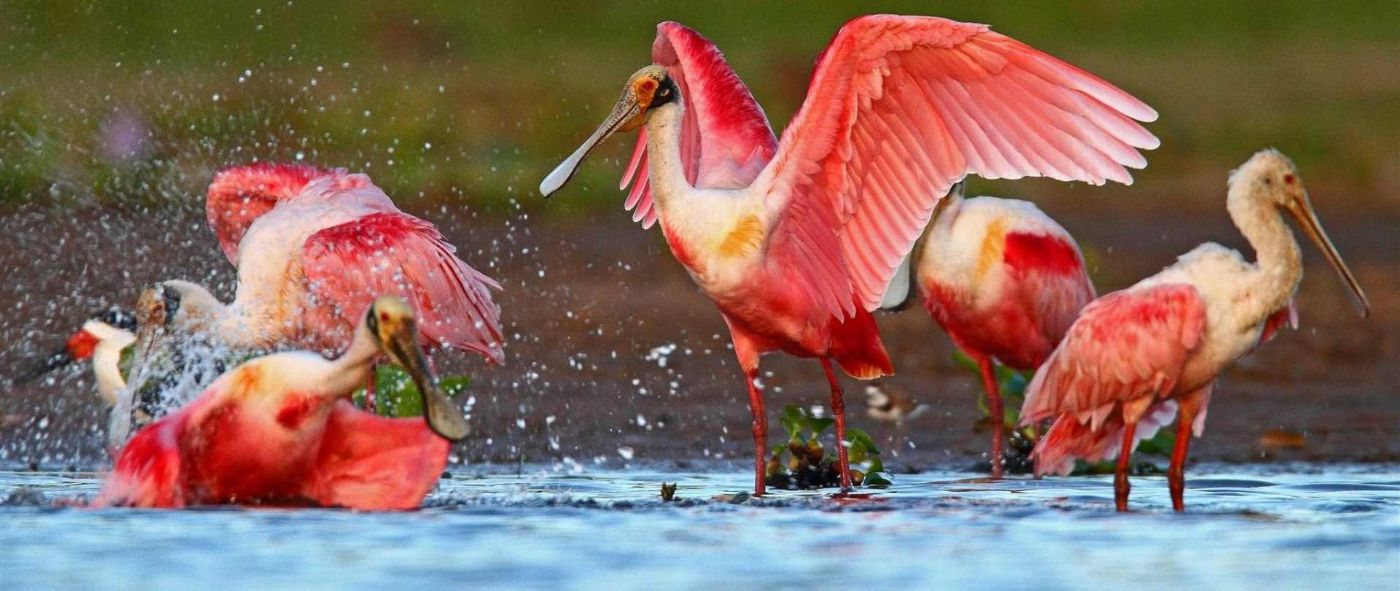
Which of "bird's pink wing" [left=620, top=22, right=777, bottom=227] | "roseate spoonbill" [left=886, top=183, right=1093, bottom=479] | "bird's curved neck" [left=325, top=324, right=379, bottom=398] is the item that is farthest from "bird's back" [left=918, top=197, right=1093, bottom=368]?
"bird's curved neck" [left=325, top=324, right=379, bottom=398]

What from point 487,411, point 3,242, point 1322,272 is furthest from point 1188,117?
point 487,411

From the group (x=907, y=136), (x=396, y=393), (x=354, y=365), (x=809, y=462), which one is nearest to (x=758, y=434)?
(x=809, y=462)

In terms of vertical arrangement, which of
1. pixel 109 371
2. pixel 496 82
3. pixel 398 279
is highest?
pixel 496 82

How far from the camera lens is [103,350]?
8.62 m

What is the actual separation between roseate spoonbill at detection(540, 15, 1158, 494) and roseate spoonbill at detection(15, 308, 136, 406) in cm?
170

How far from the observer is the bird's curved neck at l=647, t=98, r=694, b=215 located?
745 centimetres

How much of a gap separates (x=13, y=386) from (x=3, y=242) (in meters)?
4.13

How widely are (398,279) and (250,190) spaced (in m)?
0.92

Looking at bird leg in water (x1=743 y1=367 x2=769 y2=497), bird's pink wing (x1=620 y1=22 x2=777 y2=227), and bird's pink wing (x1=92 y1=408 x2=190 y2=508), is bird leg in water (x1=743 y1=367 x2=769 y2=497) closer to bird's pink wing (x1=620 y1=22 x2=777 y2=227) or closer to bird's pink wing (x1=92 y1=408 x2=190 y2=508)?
bird's pink wing (x1=620 y1=22 x2=777 y2=227)

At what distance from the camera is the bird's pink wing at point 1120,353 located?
670cm

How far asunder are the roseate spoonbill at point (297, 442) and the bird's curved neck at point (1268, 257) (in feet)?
6.84

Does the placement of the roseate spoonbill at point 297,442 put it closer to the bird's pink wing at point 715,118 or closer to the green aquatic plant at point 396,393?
the green aquatic plant at point 396,393

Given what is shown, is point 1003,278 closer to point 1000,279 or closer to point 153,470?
point 1000,279

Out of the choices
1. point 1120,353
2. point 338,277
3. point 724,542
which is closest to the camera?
point 724,542
